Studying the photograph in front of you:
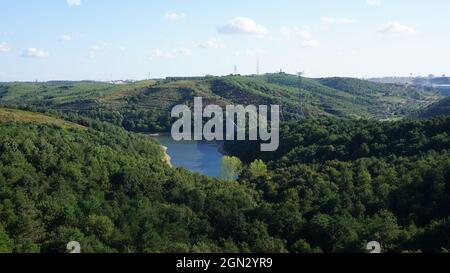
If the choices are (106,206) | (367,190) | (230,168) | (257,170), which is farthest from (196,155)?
(106,206)

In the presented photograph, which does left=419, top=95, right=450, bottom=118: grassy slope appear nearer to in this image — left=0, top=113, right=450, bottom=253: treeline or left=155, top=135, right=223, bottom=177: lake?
left=155, top=135, right=223, bottom=177: lake

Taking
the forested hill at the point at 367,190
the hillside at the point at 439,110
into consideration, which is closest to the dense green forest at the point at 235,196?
the forested hill at the point at 367,190

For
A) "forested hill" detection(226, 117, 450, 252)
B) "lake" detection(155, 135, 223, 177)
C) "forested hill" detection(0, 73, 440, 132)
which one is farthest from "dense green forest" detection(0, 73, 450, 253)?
"forested hill" detection(0, 73, 440, 132)

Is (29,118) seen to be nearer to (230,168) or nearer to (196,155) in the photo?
(230,168)

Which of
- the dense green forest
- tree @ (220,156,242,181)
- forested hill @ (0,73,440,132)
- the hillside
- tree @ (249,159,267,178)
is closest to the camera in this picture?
the dense green forest

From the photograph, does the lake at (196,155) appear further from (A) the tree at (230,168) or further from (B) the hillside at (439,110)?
(B) the hillside at (439,110)
